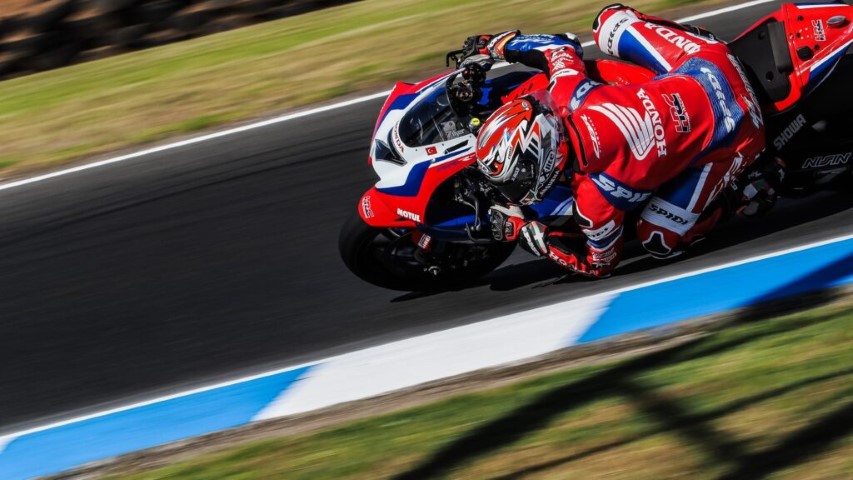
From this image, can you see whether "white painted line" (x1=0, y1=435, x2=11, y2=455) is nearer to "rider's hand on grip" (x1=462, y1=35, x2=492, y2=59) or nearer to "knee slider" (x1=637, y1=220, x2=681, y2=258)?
"rider's hand on grip" (x1=462, y1=35, x2=492, y2=59)

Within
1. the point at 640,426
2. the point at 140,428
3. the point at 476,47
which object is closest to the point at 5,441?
the point at 140,428

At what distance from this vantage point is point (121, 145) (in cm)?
857

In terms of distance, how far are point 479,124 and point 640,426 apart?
1808mm

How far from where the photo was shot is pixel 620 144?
16.2ft

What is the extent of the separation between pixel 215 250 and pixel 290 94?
2.12 m

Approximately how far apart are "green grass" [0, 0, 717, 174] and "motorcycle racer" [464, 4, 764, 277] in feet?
10.9

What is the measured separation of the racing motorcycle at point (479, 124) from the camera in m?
5.26

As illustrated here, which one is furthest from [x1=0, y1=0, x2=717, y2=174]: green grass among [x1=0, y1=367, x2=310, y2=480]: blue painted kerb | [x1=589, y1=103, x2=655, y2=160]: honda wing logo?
[x1=589, y1=103, x2=655, y2=160]: honda wing logo

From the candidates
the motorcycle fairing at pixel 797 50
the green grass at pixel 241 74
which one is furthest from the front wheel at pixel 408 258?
the green grass at pixel 241 74

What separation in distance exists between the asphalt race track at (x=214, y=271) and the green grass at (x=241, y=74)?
540mm

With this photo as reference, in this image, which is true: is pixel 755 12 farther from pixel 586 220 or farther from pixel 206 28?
pixel 206 28

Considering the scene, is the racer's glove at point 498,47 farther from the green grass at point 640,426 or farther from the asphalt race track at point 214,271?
the green grass at point 640,426

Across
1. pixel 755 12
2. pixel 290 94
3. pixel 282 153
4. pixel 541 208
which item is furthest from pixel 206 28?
pixel 541 208

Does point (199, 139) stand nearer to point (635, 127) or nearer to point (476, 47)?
point (476, 47)
